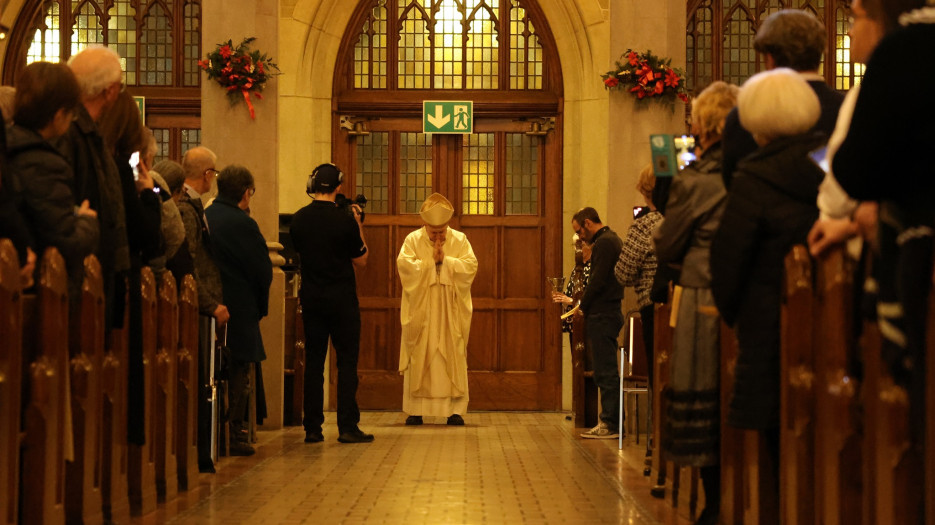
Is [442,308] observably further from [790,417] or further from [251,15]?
[790,417]

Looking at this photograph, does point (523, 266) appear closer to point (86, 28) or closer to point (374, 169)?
point (374, 169)

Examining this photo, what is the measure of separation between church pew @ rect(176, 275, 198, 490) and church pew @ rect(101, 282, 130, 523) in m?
1.05

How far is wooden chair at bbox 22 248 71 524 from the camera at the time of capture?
4320mm

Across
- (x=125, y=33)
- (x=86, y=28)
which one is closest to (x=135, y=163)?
(x=125, y=33)

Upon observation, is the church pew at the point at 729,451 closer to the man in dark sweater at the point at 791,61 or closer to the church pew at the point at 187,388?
the man in dark sweater at the point at 791,61

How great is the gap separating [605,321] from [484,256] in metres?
3.51

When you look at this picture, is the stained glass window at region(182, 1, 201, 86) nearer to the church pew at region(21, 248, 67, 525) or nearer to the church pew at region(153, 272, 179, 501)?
the church pew at region(153, 272, 179, 501)

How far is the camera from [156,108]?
13.1 meters

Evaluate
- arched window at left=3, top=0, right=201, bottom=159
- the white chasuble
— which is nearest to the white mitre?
the white chasuble

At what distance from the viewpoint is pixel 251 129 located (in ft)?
33.9

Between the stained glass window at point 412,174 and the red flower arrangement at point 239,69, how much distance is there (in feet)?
10.2

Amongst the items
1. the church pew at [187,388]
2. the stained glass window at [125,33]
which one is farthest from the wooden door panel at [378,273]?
the church pew at [187,388]

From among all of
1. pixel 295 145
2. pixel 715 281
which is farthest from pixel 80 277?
pixel 295 145

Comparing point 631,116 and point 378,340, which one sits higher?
point 631,116
